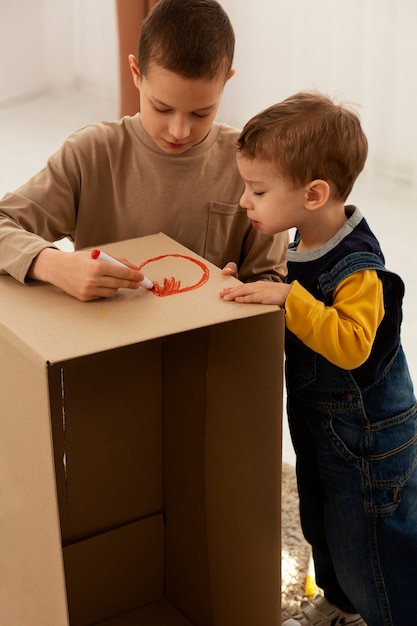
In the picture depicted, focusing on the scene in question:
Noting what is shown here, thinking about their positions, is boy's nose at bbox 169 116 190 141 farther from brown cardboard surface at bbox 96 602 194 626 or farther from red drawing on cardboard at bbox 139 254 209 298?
brown cardboard surface at bbox 96 602 194 626

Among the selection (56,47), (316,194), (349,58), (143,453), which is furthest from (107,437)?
(56,47)

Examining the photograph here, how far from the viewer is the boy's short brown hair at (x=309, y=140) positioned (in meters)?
1.16

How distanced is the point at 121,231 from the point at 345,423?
406 mm

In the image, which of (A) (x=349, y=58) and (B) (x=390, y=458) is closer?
(B) (x=390, y=458)

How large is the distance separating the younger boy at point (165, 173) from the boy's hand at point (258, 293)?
3.9 inches

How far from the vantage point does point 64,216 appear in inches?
53.8

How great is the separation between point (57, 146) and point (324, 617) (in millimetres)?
2229

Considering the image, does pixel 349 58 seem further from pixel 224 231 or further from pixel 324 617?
pixel 324 617

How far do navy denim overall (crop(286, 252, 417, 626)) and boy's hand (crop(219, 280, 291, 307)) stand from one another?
6cm

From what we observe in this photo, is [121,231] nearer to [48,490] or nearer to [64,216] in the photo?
[64,216]

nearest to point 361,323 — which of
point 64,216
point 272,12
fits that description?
point 64,216

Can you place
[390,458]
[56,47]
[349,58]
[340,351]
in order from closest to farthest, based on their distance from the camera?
[340,351] → [390,458] → [349,58] → [56,47]

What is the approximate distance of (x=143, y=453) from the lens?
141cm

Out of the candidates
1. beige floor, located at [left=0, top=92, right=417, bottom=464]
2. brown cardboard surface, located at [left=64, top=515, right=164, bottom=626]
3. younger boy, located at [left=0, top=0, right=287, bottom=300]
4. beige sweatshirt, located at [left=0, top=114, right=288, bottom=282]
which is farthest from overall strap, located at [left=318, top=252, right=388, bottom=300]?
beige floor, located at [left=0, top=92, right=417, bottom=464]
